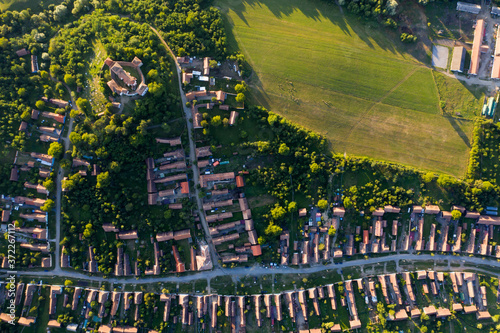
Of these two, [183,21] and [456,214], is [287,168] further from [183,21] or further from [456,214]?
[183,21]

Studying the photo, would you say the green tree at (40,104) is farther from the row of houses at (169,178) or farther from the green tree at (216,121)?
the green tree at (216,121)

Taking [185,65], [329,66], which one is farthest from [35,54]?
[329,66]

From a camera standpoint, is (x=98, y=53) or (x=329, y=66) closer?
(x=98, y=53)

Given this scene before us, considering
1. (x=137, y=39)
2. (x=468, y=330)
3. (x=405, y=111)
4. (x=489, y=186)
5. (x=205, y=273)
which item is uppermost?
(x=137, y=39)

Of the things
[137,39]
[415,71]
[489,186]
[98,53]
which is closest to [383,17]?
[415,71]

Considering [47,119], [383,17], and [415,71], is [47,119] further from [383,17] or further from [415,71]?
[415,71]

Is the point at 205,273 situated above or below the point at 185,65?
below
